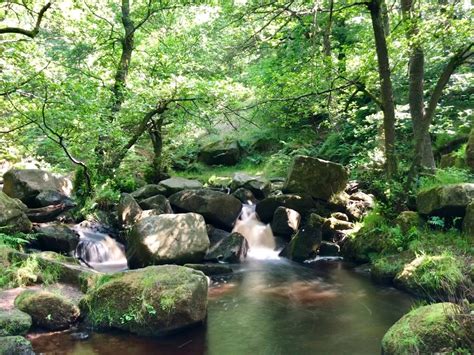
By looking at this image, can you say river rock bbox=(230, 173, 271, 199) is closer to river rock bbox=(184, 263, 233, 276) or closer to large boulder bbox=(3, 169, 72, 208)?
river rock bbox=(184, 263, 233, 276)

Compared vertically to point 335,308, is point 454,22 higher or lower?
higher

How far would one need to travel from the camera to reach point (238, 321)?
6457mm

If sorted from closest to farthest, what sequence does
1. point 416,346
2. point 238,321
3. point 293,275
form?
point 416,346 < point 238,321 < point 293,275

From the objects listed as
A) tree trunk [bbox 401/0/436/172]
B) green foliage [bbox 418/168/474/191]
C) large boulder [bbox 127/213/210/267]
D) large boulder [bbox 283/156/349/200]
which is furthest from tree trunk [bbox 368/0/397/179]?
large boulder [bbox 127/213/210/267]

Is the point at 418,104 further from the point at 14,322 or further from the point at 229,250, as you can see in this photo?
the point at 14,322

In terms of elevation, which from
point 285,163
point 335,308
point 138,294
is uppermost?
point 285,163

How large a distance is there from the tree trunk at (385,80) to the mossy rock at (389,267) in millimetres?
2152

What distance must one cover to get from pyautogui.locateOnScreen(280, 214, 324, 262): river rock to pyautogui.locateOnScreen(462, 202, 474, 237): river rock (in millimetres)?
3420

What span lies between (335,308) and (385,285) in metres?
1.66

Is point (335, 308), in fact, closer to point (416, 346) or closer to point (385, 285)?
point (385, 285)

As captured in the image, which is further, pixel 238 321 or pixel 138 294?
pixel 238 321

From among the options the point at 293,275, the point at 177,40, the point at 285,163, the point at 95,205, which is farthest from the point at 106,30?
the point at 293,275

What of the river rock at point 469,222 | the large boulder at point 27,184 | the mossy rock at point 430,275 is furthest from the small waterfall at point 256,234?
the large boulder at point 27,184

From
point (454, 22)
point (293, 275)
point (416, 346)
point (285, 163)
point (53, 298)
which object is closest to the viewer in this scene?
point (416, 346)
